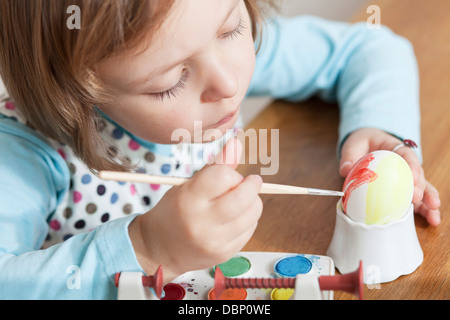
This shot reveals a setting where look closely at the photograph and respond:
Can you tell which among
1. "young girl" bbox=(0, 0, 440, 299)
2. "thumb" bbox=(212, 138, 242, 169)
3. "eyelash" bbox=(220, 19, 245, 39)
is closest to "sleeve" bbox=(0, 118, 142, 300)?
"young girl" bbox=(0, 0, 440, 299)

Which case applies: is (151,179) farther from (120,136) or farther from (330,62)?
(330,62)

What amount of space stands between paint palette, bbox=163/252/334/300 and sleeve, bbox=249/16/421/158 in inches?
13.6

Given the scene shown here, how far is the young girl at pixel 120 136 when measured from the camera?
1.74 ft

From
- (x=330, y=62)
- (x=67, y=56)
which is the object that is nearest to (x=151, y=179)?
(x=67, y=56)

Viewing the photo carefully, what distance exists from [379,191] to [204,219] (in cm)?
18

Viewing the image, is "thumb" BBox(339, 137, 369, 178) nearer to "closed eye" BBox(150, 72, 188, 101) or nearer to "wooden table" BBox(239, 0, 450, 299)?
"wooden table" BBox(239, 0, 450, 299)

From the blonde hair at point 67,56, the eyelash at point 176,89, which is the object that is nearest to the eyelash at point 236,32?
the eyelash at point 176,89

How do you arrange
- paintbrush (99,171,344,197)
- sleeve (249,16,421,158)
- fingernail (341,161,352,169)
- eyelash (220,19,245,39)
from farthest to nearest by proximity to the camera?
sleeve (249,16,421,158), fingernail (341,161,352,169), eyelash (220,19,245,39), paintbrush (99,171,344,197)

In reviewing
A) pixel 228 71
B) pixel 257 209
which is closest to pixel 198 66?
pixel 228 71

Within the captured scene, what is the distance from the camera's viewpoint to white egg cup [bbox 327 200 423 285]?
59cm

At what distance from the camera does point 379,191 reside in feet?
1.89

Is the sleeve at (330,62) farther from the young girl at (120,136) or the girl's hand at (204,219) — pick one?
the girl's hand at (204,219)

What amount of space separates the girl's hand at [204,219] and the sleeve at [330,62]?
414mm
